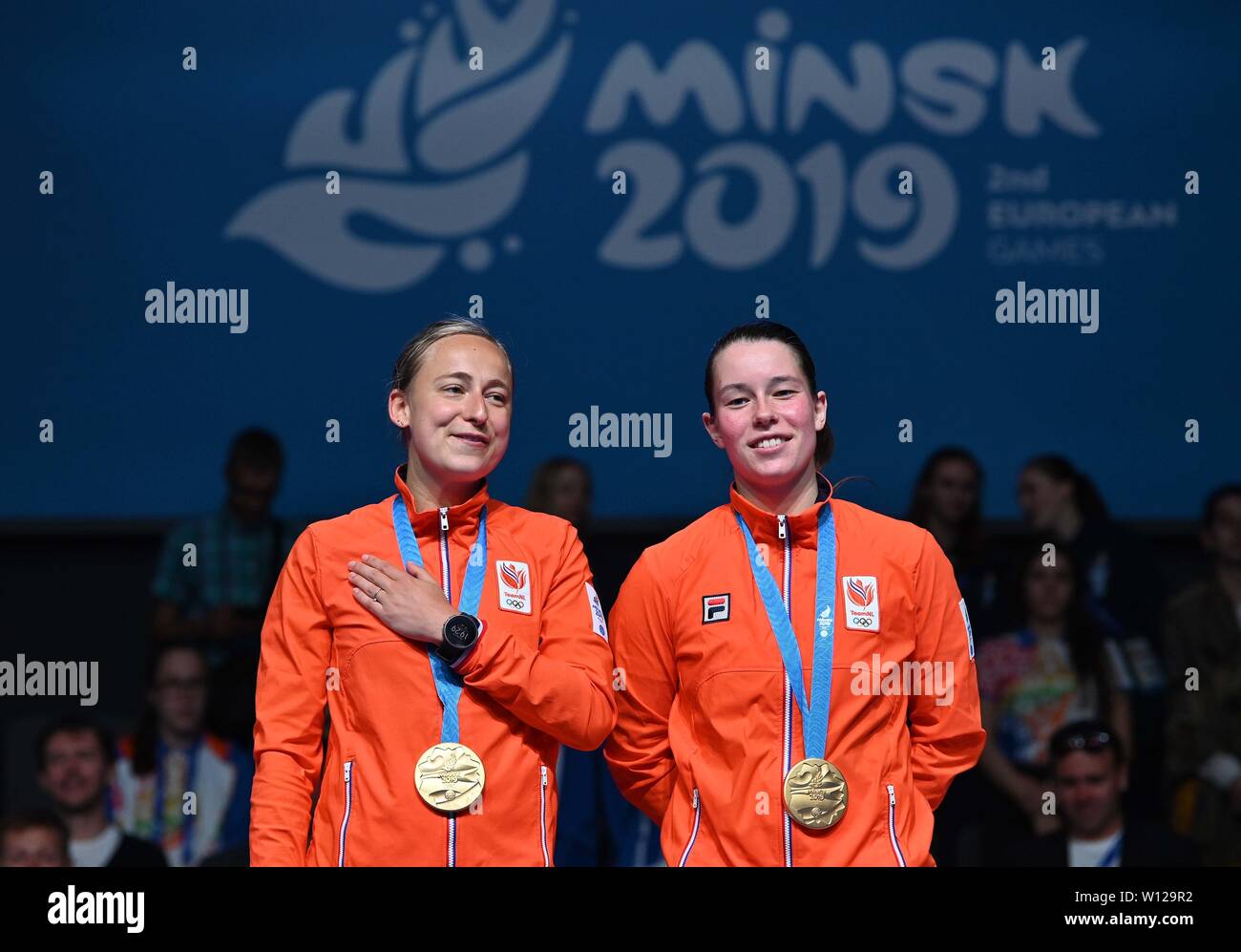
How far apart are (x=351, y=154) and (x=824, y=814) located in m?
2.68

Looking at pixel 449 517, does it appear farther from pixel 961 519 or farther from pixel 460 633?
pixel 961 519

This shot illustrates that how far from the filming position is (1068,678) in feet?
13.9

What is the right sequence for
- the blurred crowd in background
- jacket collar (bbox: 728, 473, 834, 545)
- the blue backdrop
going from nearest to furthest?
1. jacket collar (bbox: 728, 473, 834, 545)
2. the blurred crowd in background
3. the blue backdrop

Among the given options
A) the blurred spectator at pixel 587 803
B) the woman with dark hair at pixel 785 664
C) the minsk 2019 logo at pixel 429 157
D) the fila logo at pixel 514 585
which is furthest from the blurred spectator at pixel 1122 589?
the fila logo at pixel 514 585

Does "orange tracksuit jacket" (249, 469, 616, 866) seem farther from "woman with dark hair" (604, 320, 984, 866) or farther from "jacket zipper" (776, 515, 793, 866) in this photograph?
"jacket zipper" (776, 515, 793, 866)

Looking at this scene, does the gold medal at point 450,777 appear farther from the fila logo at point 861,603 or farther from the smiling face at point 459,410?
the fila logo at point 861,603

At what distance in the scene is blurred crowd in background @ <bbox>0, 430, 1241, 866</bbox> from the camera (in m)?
4.15

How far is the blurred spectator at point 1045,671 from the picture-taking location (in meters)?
4.23

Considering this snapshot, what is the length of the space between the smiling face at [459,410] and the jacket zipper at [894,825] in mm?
885

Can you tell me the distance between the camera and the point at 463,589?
2736 mm

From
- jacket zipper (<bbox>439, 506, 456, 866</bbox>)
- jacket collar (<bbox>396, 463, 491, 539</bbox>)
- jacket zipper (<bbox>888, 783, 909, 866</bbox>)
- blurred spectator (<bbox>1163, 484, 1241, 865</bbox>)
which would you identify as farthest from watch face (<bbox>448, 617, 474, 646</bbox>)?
blurred spectator (<bbox>1163, 484, 1241, 865</bbox>)

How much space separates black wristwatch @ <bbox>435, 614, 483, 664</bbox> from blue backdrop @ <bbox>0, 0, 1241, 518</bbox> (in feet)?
6.34

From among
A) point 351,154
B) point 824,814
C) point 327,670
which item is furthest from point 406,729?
point 351,154
